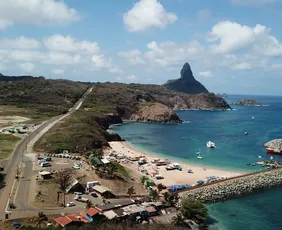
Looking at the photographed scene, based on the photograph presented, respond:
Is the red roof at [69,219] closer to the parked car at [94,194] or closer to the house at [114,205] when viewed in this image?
the house at [114,205]

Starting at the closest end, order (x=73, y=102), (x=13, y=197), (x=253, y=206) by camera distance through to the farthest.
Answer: (x=13, y=197)
(x=253, y=206)
(x=73, y=102)

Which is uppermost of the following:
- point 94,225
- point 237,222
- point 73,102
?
point 73,102

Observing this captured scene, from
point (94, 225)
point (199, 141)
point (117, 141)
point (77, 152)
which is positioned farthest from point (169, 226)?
point (199, 141)

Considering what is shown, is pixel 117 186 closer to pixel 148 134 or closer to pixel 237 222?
pixel 237 222

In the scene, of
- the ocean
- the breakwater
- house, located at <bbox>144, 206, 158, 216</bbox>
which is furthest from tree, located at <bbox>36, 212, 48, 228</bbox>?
the breakwater

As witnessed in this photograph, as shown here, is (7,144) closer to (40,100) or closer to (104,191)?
(104,191)
